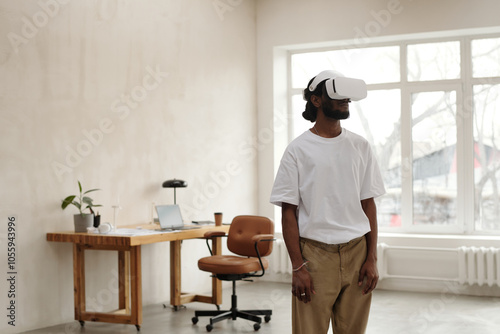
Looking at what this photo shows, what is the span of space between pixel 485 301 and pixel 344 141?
4.40 m

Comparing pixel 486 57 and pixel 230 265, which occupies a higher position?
pixel 486 57

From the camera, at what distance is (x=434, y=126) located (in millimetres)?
7031

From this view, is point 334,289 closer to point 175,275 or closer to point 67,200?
point 67,200

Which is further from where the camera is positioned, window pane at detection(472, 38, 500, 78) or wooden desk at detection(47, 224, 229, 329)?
window pane at detection(472, 38, 500, 78)

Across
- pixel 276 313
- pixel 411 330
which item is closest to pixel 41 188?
pixel 276 313

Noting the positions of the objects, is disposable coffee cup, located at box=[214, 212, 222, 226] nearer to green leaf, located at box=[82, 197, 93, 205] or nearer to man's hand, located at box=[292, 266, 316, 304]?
green leaf, located at box=[82, 197, 93, 205]

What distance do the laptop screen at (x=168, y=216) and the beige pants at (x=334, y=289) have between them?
3.17 m

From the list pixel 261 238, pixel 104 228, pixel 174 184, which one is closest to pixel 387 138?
pixel 174 184

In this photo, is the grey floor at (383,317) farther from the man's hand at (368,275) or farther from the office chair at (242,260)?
the man's hand at (368,275)

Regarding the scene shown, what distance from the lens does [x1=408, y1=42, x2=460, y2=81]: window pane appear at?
696 centimetres

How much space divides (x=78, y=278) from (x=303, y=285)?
312 centimetres

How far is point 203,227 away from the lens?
565 cm

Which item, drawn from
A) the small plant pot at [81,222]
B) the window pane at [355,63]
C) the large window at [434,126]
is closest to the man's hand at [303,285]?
the small plant pot at [81,222]

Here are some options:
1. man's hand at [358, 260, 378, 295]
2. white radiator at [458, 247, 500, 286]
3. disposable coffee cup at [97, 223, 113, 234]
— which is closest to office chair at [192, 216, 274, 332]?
disposable coffee cup at [97, 223, 113, 234]
